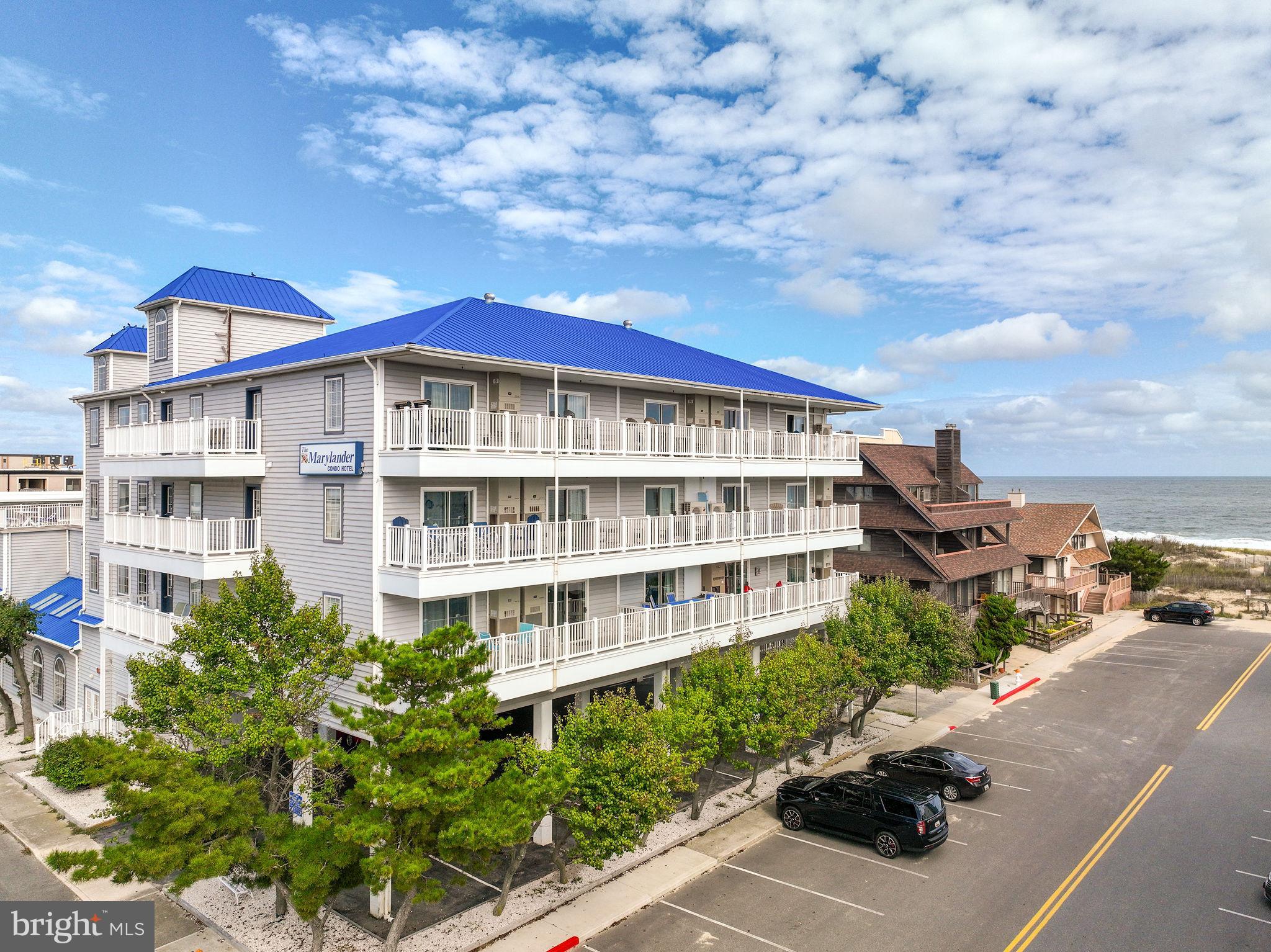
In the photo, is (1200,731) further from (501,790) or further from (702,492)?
(501,790)

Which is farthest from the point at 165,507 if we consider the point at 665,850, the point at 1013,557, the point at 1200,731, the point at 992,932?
the point at 1013,557

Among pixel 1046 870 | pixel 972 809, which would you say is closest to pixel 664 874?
pixel 1046 870

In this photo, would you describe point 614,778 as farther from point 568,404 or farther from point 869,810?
point 568,404

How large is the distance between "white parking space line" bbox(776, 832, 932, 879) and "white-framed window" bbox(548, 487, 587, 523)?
440 inches

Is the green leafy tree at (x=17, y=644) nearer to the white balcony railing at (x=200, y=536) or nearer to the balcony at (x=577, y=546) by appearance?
the white balcony railing at (x=200, y=536)

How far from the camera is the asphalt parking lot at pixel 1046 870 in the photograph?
1609cm

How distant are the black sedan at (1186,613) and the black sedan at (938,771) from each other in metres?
40.2

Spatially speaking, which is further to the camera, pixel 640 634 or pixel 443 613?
pixel 640 634

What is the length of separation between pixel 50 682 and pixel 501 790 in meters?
28.5

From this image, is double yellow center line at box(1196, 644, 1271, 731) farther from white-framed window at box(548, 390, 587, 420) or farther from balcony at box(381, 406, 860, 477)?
white-framed window at box(548, 390, 587, 420)

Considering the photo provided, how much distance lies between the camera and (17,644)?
1080 inches

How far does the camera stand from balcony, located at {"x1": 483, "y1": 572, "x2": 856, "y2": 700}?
19.6m

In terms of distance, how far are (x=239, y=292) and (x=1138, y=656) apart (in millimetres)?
51446

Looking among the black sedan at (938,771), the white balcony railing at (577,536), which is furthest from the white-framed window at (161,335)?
the black sedan at (938,771)
